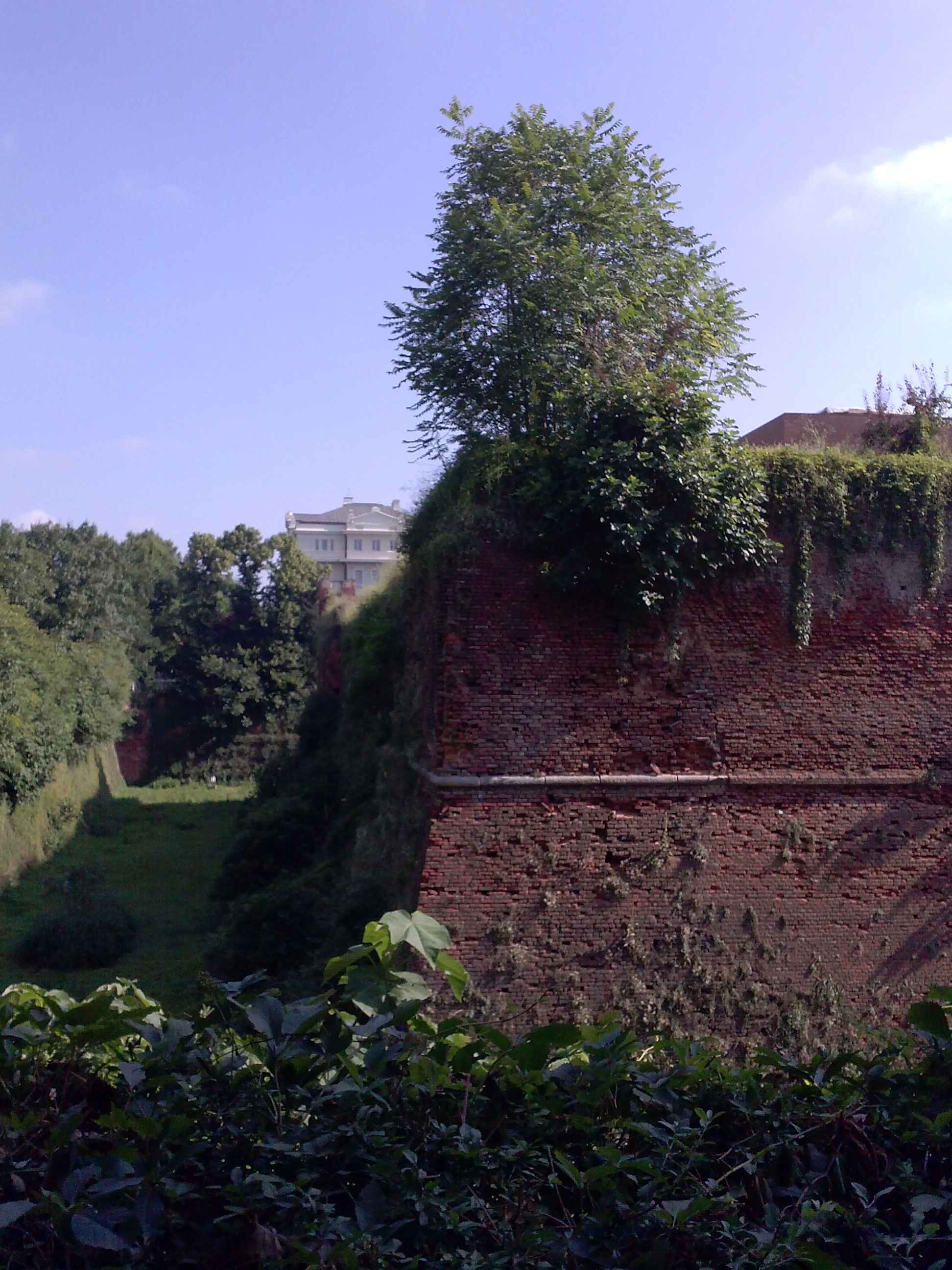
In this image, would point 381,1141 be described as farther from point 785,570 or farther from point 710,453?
point 785,570

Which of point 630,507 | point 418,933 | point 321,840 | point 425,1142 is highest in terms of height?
point 630,507

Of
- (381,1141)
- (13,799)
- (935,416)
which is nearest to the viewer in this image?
(381,1141)

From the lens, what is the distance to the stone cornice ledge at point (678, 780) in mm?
8250

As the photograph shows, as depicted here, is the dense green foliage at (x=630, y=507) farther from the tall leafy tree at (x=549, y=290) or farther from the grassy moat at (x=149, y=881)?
the grassy moat at (x=149, y=881)

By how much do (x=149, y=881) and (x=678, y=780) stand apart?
483 inches

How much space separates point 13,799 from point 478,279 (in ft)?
43.0

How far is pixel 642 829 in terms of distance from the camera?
Result: 8516 mm

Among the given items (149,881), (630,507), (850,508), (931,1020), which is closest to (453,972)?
(931,1020)

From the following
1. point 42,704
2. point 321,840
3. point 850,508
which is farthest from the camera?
point 42,704

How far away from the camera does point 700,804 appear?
863cm

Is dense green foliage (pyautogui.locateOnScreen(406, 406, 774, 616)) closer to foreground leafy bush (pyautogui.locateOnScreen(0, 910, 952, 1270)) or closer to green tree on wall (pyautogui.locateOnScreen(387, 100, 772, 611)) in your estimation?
green tree on wall (pyautogui.locateOnScreen(387, 100, 772, 611))

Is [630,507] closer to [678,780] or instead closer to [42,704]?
[678,780]

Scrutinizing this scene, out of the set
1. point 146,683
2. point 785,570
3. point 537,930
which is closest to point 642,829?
point 537,930

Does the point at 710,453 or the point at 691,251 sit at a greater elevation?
the point at 691,251
